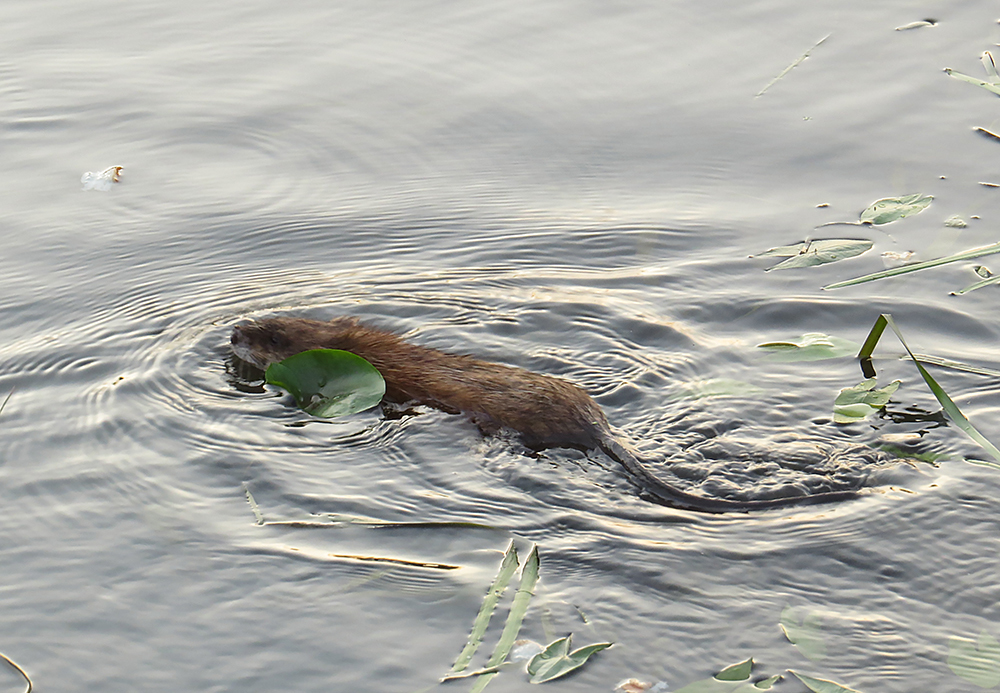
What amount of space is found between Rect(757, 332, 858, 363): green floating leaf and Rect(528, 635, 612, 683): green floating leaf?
181 cm

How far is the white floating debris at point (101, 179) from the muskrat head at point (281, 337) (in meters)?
1.78

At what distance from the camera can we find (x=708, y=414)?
4668 millimetres

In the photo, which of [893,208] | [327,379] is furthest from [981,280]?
[327,379]

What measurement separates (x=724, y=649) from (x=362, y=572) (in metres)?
1.13

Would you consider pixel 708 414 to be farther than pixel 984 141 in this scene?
No

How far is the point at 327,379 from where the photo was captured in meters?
5.12

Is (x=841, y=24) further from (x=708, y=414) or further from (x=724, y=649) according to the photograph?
(x=724, y=649)

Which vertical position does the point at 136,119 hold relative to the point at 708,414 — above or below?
above

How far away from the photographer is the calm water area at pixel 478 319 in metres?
3.76

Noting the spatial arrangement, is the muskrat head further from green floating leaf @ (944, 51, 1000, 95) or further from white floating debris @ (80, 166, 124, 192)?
green floating leaf @ (944, 51, 1000, 95)

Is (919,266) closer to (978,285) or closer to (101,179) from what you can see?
(978,285)

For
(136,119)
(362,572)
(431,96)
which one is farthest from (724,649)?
(136,119)

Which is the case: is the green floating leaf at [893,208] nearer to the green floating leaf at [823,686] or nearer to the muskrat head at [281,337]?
the muskrat head at [281,337]

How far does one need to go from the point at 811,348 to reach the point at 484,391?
1300 millimetres
